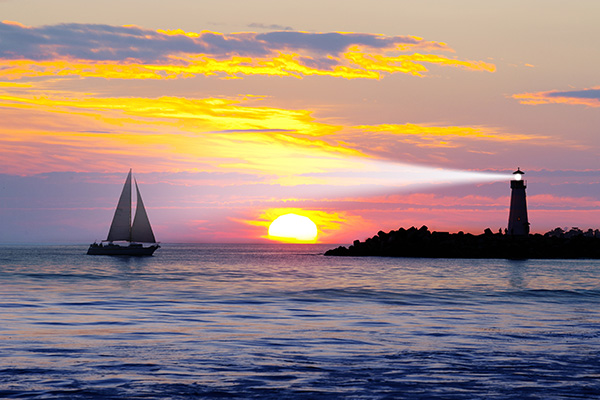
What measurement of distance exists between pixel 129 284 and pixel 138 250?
60.1 meters

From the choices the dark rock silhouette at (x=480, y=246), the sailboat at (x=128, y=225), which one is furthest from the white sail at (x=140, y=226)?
the dark rock silhouette at (x=480, y=246)

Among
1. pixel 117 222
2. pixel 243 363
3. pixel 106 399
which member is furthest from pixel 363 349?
pixel 117 222

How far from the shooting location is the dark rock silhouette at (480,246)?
114 meters

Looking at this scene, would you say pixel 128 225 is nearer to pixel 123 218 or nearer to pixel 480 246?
pixel 123 218

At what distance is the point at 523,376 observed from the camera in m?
15.9

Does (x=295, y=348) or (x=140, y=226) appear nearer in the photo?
(x=295, y=348)

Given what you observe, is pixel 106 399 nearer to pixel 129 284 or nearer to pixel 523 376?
pixel 523 376

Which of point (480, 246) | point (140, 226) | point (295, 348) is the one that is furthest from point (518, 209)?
point (295, 348)

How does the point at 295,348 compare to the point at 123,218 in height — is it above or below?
below

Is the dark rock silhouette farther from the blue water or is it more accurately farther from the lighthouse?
the blue water

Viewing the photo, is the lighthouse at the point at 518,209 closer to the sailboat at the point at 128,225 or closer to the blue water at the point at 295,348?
the sailboat at the point at 128,225

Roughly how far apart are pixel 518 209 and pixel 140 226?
2206 inches

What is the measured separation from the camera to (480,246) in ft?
382

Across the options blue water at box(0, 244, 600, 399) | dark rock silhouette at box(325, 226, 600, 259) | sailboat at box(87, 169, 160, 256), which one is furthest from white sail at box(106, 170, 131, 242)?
blue water at box(0, 244, 600, 399)
